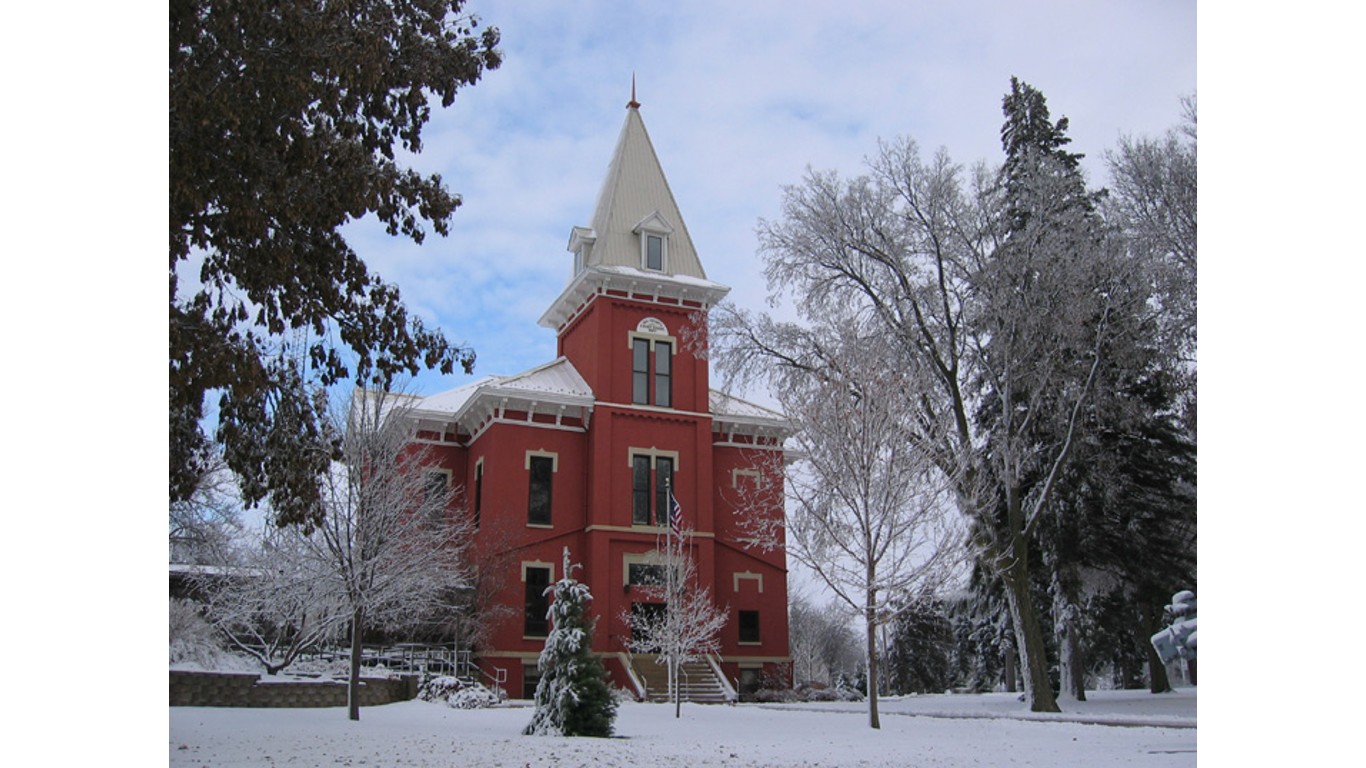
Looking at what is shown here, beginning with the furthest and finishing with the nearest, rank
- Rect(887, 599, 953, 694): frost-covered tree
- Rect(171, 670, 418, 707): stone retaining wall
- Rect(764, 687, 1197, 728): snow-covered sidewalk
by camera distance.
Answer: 1. Rect(887, 599, 953, 694): frost-covered tree
2. Rect(764, 687, 1197, 728): snow-covered sidewalk
3. Rect(171, 670, 418, 707): stone retaining wall

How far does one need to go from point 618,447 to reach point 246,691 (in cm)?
878

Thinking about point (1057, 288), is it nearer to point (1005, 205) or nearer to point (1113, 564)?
point (1005, 205)

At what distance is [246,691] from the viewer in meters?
9.95

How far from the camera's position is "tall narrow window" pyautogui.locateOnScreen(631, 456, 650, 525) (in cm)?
1820

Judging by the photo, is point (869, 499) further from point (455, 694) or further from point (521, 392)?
point (521, 392)

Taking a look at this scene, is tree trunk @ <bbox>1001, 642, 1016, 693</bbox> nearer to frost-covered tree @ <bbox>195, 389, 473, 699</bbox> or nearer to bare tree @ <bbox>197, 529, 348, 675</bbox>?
frost-covered tree @ <bbox>195, 389, 473, 699</bbox>

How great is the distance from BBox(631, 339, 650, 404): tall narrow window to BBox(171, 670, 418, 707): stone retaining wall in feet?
27.1

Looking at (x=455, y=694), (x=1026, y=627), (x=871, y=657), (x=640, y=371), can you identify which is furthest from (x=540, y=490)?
(x=871, y=657)

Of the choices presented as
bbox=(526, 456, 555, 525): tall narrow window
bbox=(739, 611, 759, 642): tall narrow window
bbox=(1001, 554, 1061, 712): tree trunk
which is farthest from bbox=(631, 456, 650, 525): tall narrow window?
bbox=(1001, 554, 1061, 712): tree trunk

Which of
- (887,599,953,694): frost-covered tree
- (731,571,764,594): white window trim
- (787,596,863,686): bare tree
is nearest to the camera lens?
(731,571,764,594): white window trim

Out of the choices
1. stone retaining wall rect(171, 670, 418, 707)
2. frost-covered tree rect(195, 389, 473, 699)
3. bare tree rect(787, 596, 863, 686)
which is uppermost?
frost-covered tree rect(195, 389, 473, 699)

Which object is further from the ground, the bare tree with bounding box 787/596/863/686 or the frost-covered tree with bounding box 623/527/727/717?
the frost-covered tree with bounding box 623/527/727/717

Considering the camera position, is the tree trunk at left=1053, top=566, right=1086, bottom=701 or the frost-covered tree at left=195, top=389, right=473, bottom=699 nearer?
the frost-covered tree at left=195, top=389, right=473, bottom=699

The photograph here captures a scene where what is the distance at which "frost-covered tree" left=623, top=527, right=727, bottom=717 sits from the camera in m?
13.4
